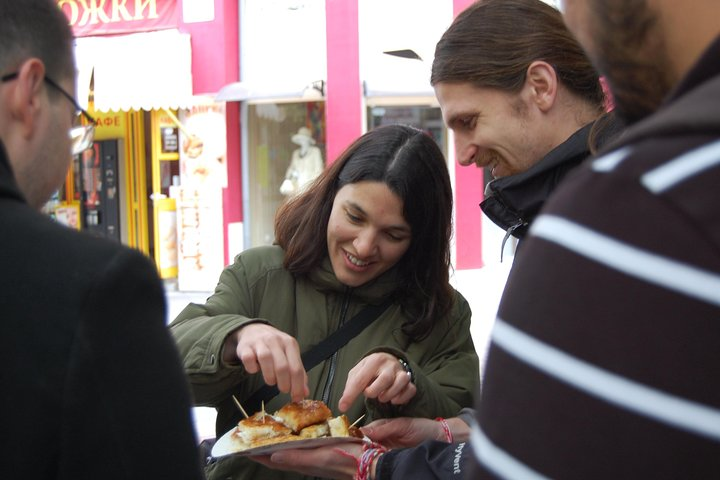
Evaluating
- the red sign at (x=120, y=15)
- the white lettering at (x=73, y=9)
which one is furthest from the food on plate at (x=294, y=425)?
the white lettering at (x=73, y=9)

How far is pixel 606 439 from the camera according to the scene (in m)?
0.67

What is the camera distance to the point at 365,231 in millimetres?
2646

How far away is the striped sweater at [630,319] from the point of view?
65 cm

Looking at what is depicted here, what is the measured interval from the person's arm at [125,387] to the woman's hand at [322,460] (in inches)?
41.5

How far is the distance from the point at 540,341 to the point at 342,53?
1195 cm

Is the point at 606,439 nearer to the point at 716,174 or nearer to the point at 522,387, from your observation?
the point at 522,387

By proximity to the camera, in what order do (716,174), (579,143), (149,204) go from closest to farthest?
(716,174)
(579,143)
(149,204)

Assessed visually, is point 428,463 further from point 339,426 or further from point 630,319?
point 630,319

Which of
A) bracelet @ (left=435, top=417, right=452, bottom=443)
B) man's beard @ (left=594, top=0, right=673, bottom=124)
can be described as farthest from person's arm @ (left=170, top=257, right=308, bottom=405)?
man's beard @ (left=594, top=0, right=673, bottom=124)

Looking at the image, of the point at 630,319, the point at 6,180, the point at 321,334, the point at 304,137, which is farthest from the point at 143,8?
the point at 630,319

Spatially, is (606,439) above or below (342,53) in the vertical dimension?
below

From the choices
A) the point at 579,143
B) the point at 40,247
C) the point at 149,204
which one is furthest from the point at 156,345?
the point at 149,204

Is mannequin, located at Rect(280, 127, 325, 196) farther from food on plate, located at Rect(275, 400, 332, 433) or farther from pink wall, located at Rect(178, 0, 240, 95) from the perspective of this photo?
food on plate, located at Rect(275, 400, 332, 433)

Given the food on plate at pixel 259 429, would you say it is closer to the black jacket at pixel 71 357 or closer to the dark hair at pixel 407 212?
the dark hair at pixel 407 212
